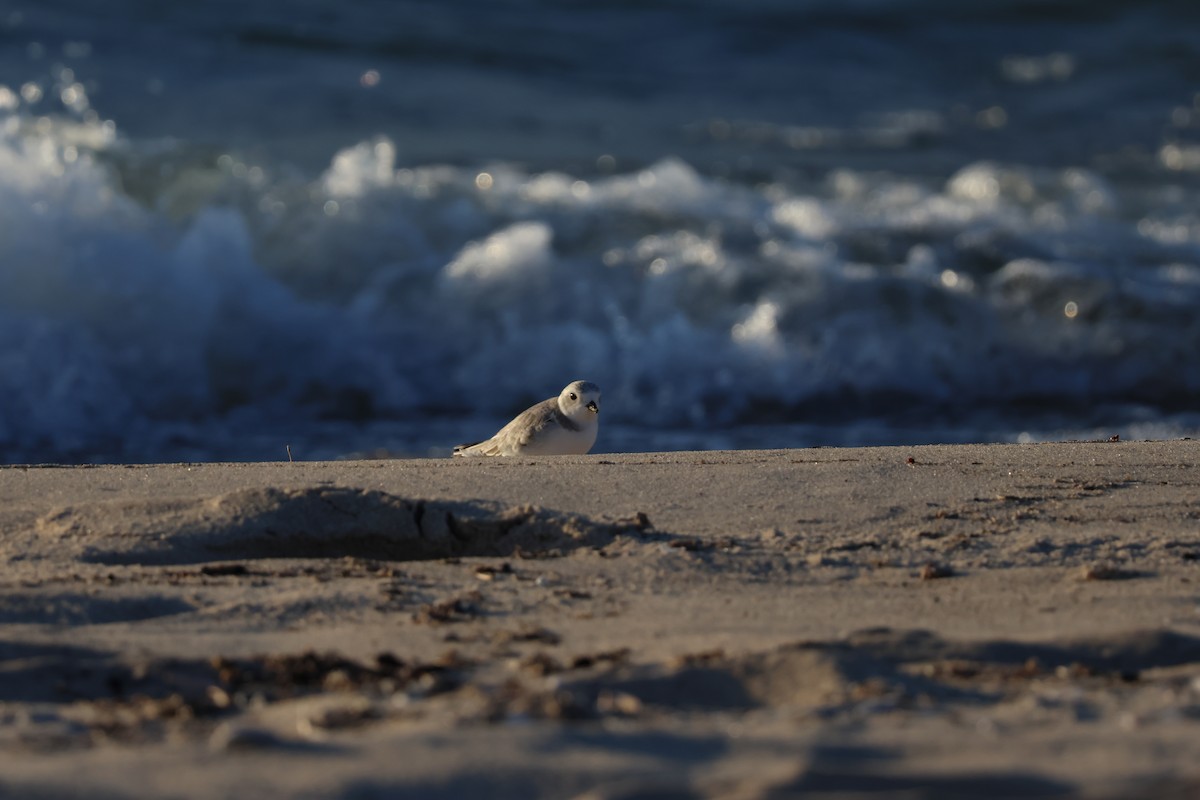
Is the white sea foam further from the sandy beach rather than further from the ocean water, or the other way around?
the sandy beach

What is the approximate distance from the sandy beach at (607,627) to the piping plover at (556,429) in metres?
0.56

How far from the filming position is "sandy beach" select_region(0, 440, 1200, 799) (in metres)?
2.02

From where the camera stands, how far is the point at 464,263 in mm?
11023

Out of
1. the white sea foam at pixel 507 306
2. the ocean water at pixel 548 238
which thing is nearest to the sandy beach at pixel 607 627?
the ocean water at pixel 548 238

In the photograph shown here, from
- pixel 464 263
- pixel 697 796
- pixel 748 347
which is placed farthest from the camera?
pixel 464 263

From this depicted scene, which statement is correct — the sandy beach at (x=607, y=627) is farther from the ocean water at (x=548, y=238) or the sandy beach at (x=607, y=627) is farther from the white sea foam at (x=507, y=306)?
the white sea foam at (x=507, y=306)

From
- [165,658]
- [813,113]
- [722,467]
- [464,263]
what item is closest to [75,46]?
[464,263]

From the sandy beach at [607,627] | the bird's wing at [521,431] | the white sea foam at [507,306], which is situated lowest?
the sandy beach at [607,627]

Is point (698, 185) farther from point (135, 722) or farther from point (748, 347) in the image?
point (135, 722)

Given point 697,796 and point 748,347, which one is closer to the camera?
point 697,796

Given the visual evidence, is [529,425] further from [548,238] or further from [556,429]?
[548,238]

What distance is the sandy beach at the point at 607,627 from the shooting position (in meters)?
2.02

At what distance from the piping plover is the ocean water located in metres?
2.94

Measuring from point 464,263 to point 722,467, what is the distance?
22.9ft
